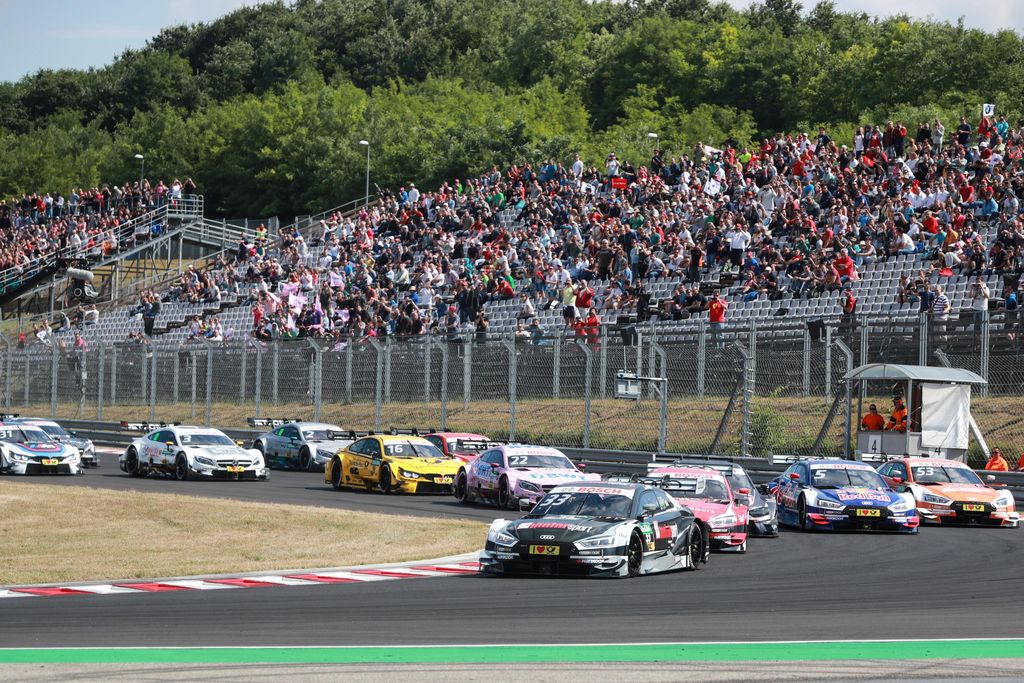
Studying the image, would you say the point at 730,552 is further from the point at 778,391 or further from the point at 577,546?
the point at 778,391

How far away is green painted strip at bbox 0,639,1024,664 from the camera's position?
486 inches

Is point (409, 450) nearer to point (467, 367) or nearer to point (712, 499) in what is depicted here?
point (467, 367)

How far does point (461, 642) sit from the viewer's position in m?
13.3

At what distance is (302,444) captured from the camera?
130 feet

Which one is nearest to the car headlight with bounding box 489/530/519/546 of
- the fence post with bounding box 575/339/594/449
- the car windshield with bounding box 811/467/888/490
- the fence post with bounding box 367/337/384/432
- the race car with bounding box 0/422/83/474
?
the car windshield with bounding box 811/467/888/490

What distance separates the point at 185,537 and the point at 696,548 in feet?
25.9

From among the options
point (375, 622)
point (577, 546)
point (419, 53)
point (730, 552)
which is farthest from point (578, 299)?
point (419, 53)

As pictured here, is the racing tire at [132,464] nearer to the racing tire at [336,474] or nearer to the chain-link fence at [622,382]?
the racing tire at [336,474]

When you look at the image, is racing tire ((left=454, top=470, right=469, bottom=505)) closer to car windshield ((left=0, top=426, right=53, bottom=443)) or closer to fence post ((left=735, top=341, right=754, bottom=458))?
fence post ((left=735, top=341, right=754, bottom=458))

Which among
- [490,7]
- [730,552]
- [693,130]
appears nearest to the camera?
[730,552]

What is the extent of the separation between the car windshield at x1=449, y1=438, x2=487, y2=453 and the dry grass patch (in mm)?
7044

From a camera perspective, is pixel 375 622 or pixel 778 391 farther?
pixel 778 391

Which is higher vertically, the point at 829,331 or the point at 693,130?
the point at 693,130

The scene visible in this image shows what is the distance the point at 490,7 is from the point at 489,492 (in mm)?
101533
